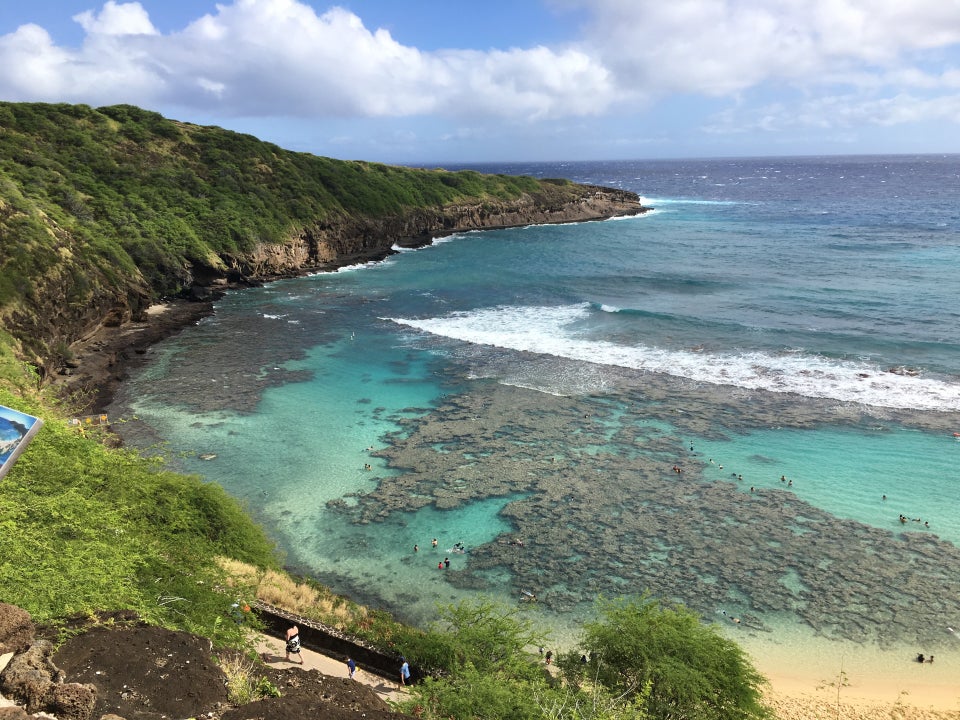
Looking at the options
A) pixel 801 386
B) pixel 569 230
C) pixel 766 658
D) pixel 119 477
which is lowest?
pixel 766 658

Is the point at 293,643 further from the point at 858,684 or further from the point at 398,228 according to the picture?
the point at 398,228

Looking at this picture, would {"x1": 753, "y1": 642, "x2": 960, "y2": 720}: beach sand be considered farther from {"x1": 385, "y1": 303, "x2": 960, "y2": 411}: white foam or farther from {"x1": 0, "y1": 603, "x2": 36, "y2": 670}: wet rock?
{"x1": 385, "y1": 303, "x2": 960, "y2": 411}: white foam

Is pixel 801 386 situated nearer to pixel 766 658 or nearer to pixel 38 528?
pixel 766 658

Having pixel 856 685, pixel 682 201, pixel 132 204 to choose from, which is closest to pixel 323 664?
pixel 856 685

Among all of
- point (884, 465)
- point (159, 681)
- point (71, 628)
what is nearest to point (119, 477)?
point (71, 628)

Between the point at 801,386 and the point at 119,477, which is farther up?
the point at 119,477

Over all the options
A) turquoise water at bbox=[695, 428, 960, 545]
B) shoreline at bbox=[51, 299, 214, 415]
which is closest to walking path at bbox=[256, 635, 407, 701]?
turquoise water at bbox=[695, 428, 960, 545]
